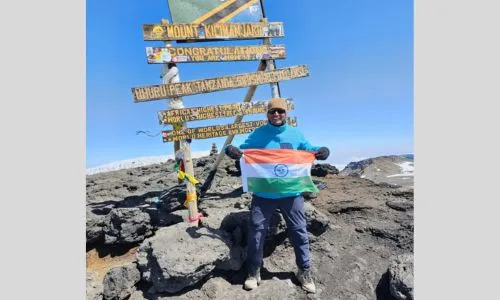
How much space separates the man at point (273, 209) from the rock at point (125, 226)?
247cm

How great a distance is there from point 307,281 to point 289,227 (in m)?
0.84

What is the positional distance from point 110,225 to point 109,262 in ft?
2.36

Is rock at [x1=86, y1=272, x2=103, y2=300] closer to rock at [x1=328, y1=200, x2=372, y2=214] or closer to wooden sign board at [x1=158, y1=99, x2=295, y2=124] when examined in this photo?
wooden sign board at [x1=158, y1=99, x2=295, y2=124]

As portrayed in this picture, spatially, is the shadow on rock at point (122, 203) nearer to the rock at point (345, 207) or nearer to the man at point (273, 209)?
the man at point (273, 209)

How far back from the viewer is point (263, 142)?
213 inches

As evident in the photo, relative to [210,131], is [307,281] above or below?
below

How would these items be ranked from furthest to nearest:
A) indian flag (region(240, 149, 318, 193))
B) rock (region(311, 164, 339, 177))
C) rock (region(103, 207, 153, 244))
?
rock (region(311, 164, 339, 177)) < rock (region(103, 207, 153, 244)) < indian flag (region(240, 149, 318, 193))

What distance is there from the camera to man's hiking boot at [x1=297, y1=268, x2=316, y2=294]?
5066 millimetres

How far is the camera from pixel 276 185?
5184 mm

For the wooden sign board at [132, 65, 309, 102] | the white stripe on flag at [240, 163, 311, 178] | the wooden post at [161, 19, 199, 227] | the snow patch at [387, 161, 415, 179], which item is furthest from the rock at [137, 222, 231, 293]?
the snow patch at [387, 161, 415, 179]

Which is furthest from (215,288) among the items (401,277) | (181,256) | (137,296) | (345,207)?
(345,207)

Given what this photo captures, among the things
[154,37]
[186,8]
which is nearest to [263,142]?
[154,37]

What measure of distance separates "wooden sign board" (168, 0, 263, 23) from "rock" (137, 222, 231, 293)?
392cm

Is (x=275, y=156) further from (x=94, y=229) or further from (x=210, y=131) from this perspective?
(x=94, y=229)
